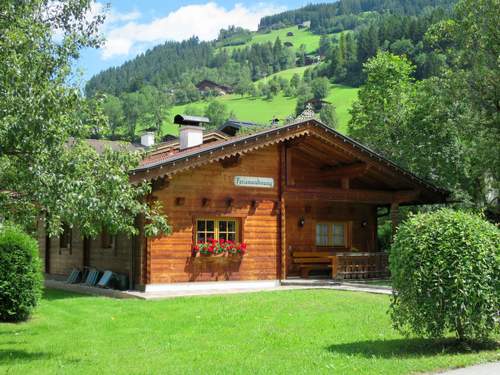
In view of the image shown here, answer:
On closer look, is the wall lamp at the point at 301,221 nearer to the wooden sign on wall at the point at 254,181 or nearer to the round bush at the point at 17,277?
the wooden sign on wall at the point at 254,181

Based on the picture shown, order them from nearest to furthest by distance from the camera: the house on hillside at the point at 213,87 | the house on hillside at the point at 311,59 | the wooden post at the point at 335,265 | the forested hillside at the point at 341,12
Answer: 1. the wooden post at the point at 335,265
2. the house on hillside at the point at 213,87
3. the house on hillside at the point at 311,59
4. the forested hillside at the point at 341,12

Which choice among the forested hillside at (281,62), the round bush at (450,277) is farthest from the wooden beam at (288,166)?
the forested hillside at (281,62)

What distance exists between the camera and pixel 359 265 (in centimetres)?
1944

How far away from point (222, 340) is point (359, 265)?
10.8 metres

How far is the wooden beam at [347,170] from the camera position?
19008 millimetres

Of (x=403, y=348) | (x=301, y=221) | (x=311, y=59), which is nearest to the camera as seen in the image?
(x=403, y=348)

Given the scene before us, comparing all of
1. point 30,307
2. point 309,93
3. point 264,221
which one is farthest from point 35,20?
point 309,93

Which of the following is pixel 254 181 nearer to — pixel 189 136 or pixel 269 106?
pixel 189 136

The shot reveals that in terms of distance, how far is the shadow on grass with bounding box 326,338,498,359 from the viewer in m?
8.16

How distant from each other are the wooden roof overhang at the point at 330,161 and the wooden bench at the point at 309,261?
6.75ft

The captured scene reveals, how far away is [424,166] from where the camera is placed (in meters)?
25.5

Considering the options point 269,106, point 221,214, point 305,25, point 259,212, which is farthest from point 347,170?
point 305,25

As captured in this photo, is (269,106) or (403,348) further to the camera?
(269,106)

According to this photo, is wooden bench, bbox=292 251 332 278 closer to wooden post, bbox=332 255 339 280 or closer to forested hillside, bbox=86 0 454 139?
wooden post, bbox=332 255 339 280
